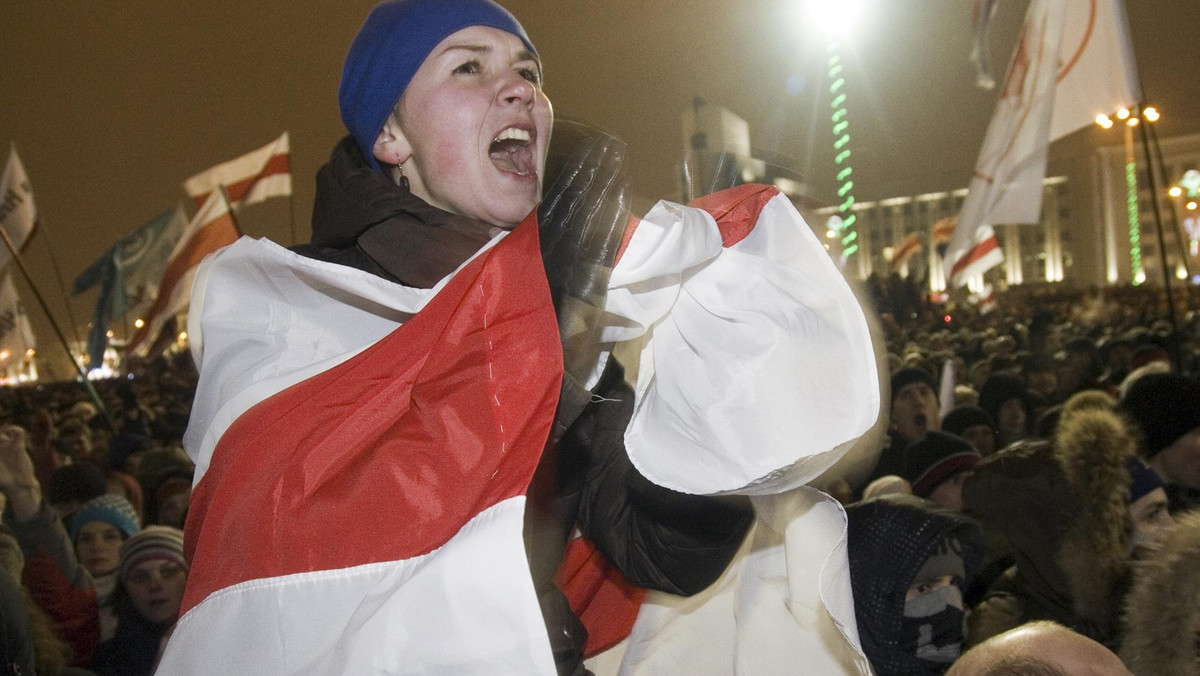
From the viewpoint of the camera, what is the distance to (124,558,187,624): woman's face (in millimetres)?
3688

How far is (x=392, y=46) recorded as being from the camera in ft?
5.78

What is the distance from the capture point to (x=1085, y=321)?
19.0 meters

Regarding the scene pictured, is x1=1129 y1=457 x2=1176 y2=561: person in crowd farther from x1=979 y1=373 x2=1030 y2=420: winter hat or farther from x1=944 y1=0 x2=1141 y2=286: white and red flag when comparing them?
x1=979 y1=373 x2=1030 y2=420: winter hat

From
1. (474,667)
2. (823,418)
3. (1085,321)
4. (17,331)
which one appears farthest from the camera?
(1085,321)

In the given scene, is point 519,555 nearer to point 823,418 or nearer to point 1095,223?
point 823,418

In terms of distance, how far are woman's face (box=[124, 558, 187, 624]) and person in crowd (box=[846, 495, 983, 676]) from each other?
2.37 metres

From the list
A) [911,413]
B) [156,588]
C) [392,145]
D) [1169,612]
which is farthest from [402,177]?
[911,413]

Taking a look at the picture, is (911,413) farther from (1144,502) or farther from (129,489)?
(129,489)

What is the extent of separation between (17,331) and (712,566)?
36.9ft

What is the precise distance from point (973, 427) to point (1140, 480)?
2601 mm

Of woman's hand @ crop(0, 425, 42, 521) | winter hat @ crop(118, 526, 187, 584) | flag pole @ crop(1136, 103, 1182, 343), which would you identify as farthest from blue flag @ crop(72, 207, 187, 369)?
flag pole @ crop(1136, 103, 1182, 343)

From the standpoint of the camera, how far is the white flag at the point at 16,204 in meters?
10.1

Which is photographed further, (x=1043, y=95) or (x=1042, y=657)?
(x=1043, y=95)

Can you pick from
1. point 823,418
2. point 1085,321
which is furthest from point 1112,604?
point 1085,321
